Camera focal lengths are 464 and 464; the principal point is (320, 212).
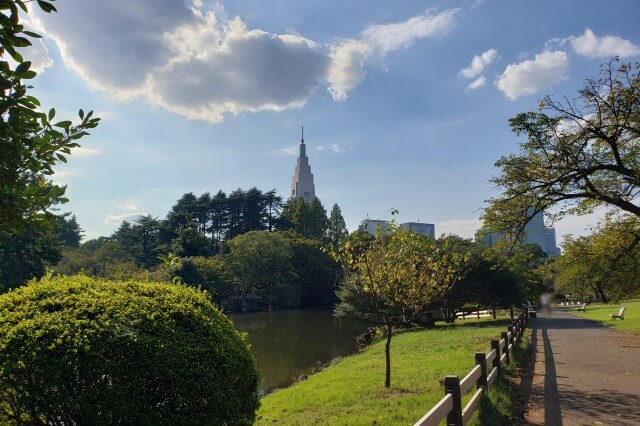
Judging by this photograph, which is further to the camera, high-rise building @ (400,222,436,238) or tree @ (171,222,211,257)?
tree @ (171,222,211,257)

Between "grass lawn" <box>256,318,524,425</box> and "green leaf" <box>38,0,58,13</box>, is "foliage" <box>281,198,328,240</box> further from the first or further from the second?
"green leaf" <box>38,0,58,13</box>

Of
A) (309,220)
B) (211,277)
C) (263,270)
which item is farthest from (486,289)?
(309,220)

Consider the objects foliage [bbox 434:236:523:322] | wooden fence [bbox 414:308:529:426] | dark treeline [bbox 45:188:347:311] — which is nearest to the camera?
wooden fence [bbox 414:308:529:426]

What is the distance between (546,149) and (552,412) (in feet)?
29.2

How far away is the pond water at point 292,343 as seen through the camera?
870 inches

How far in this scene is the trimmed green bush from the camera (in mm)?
4027

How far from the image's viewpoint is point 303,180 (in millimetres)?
149375

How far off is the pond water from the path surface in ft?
34.2

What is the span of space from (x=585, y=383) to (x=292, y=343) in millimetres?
23283

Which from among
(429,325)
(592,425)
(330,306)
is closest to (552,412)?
(592,425)

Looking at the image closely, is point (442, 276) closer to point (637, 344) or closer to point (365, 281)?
point (365, 281)

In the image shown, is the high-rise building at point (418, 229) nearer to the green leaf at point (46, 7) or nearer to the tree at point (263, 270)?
the green leaf at point (46, 7)

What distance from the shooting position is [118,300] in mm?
4855

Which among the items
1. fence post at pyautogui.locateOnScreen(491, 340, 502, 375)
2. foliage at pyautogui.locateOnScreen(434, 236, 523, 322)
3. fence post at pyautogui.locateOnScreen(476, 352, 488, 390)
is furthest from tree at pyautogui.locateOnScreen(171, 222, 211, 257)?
fence post at pyautogui.locateOnScreen(476, 352, 488, 390)
